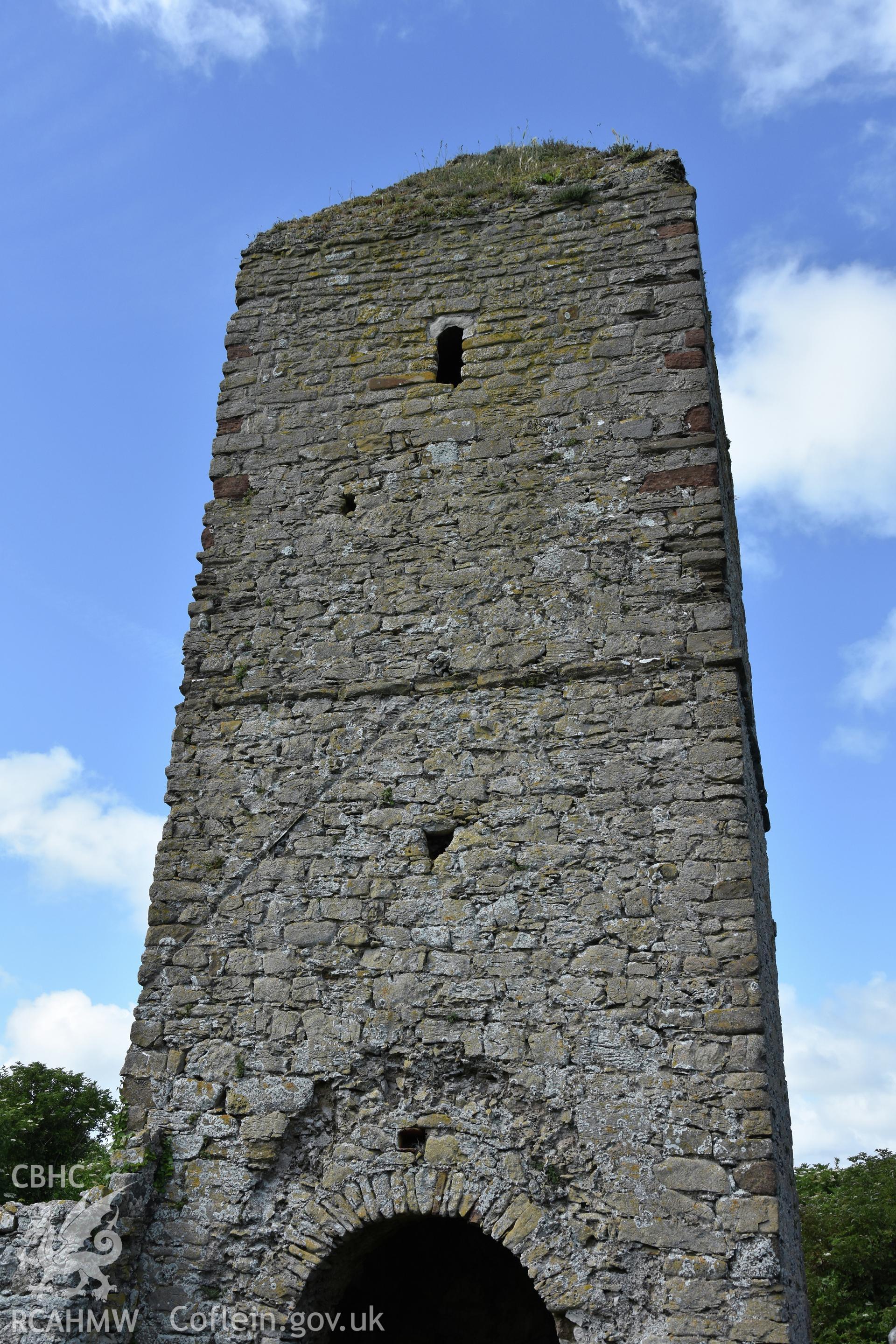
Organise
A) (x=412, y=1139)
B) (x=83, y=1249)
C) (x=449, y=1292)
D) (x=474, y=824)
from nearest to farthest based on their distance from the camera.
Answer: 1. (x=83, y=1249)
2. (x=412, y=1139)
3. (x=474, y=824)
4. (x=449, y=1292)

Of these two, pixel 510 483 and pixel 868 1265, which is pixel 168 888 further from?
pixel 868 1265

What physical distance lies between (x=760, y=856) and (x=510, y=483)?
8.28 ft

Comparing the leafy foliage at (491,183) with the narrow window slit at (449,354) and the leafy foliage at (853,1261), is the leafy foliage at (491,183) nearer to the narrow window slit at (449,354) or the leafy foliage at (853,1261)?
the narrow window slit at (449,354)

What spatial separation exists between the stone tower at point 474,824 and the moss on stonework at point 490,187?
0.04 m

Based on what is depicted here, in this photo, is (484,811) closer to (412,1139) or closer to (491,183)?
(412,1139)

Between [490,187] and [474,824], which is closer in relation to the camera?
[474,824]

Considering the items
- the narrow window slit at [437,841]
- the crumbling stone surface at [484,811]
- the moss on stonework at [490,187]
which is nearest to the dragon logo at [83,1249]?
the crumbling stone surface at [484,811]

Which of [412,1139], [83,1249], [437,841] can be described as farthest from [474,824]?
[83,1249]

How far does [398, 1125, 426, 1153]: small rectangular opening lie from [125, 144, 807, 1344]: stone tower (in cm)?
1

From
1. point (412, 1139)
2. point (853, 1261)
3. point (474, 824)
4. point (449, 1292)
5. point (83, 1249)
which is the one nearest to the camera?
point (83, 1249)

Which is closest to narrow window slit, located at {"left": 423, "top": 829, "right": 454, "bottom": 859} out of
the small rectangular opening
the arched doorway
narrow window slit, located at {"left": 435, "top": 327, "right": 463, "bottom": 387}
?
the small rectangular opening

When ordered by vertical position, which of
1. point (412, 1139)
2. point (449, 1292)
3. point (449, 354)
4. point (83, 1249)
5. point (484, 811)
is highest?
point (449, 354)

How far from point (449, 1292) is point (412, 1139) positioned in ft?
7.15

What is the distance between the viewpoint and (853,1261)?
13.2 metres
